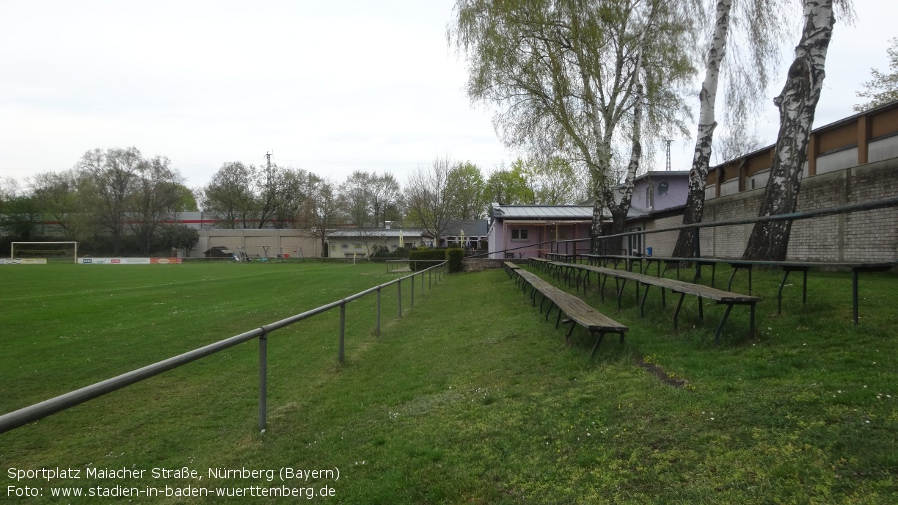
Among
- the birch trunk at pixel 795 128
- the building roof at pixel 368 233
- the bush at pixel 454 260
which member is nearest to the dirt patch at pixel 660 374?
the birch trunk at pixel 795 128

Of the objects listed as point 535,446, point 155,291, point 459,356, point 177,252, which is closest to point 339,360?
point 459,356

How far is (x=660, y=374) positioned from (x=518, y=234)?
31377mm

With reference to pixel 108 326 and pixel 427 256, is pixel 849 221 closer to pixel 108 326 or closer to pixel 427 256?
pixel 108 326

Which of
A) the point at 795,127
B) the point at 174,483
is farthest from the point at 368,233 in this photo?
the point at 174,483

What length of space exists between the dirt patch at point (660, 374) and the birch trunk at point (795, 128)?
479cm

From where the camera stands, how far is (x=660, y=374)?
4.51 meters

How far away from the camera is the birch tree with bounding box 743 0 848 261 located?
8516mm

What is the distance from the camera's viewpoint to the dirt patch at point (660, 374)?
13.6 feet

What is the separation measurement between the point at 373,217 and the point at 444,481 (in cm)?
7847

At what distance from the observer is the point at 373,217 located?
80.6 m

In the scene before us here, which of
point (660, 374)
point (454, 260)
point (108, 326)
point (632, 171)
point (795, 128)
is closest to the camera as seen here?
point (660, 374)

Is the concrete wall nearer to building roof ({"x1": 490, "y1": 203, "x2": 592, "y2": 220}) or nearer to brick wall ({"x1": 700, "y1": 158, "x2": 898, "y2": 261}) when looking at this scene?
building roof ({"x1": 490, "y1": 203, "x2": 592, "y2": 220})

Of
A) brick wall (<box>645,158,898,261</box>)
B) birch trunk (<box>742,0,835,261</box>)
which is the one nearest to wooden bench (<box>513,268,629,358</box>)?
birch trunk (<box>742,0,835,261</box>)

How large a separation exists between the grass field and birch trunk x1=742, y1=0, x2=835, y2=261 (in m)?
0.68
